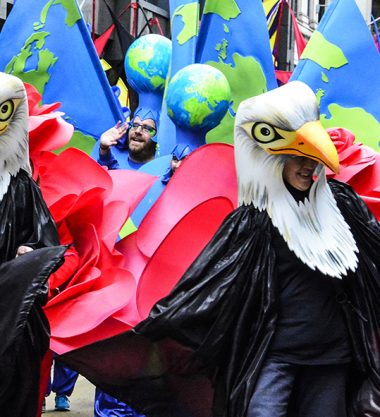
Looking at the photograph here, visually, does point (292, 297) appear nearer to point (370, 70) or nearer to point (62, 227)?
point (62, 227)

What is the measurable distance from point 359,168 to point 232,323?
1.71 metres

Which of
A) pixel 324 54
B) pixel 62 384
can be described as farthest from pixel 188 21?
pixel 62 384

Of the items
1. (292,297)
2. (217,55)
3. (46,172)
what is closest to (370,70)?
(217,55)

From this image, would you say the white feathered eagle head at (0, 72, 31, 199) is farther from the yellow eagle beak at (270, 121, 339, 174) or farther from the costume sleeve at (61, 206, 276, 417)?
the yellow eagle beak at (270, 121, 339, 174)

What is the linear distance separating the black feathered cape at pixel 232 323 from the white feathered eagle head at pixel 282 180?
0.22ft

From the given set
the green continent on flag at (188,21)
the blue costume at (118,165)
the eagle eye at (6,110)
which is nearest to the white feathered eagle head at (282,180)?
the eagle eye at (6,110)

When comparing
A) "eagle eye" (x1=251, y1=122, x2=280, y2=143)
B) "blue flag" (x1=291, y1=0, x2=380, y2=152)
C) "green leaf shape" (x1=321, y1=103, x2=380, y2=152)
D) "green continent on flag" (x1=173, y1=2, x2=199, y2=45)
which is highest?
"eagle eye" (x1=251, y1=122, x2=280, y2=143)

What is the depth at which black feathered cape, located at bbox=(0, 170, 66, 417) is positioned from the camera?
13.2 ft

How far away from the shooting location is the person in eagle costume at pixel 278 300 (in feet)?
13.2

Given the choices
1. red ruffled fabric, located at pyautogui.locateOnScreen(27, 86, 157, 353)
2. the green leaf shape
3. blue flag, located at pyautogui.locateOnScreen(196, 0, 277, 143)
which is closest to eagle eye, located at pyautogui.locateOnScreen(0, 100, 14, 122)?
red ruffled fabric, located at pyautogui.locateOnScreen(27, 86, 157, 353)

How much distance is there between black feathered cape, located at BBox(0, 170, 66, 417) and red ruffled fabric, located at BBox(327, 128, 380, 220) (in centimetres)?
178

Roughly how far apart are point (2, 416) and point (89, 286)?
80cm

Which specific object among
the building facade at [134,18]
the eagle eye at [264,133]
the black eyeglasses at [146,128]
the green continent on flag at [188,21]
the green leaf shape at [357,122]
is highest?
the eagle eye at [264,133]

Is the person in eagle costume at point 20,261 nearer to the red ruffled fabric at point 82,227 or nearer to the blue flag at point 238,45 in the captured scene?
the red ruffled fabric at point 82,227
